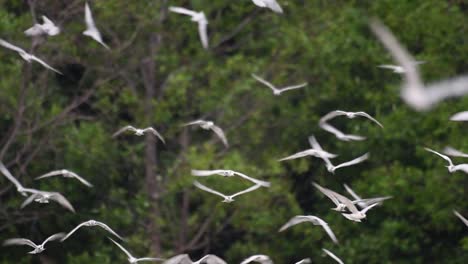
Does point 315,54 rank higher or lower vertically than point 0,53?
lower

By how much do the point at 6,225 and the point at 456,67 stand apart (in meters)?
7.27

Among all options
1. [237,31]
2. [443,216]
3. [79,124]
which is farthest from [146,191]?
[443,216]

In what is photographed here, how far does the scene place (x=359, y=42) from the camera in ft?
63.5

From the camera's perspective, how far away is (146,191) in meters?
18.1

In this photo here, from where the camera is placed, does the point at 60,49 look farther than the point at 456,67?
No

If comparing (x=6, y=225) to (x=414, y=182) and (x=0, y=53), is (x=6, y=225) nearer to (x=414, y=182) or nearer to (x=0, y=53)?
(x=0, y=53)

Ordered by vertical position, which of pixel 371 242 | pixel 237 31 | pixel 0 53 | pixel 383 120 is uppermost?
pixel 0 53

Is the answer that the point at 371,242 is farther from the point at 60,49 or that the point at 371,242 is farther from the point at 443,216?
the point at 60,49

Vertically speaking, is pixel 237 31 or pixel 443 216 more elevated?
pixel 237 31

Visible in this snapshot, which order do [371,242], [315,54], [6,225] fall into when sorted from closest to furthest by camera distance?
[6,225], [371,242], [315,54]

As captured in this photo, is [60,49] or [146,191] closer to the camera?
[60,49]

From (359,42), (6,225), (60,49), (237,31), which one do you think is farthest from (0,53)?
(359,42)

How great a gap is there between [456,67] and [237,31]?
3.49 m

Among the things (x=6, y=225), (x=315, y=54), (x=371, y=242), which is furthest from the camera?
(x=315, y=54)
